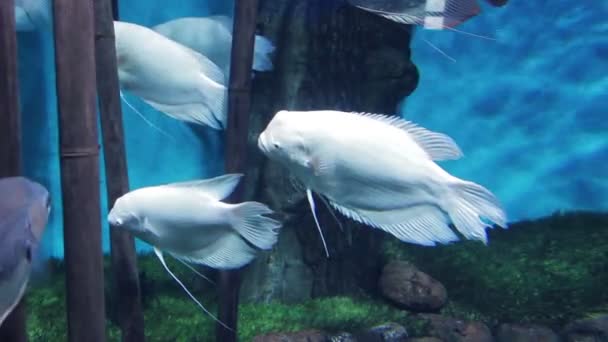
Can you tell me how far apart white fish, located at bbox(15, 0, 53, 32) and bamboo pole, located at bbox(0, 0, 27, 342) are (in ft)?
5.57

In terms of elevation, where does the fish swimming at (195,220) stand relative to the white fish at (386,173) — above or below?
below

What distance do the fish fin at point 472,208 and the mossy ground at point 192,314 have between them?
5.75 ft

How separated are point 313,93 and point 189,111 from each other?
1.10 metres

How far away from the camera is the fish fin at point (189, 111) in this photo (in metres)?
2.69

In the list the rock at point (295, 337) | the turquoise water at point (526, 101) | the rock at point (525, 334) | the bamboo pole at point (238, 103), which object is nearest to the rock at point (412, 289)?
the rock at point (525, 334)

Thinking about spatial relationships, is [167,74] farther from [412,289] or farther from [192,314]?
[412,289]

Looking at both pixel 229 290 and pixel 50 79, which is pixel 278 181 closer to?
pixel 229 290

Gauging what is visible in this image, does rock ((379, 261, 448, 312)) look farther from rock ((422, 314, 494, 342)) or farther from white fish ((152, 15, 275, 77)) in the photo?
white fish ((152, 15, 275, 77))

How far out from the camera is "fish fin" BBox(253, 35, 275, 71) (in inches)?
127

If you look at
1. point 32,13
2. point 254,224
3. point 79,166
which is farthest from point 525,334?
point 32,13

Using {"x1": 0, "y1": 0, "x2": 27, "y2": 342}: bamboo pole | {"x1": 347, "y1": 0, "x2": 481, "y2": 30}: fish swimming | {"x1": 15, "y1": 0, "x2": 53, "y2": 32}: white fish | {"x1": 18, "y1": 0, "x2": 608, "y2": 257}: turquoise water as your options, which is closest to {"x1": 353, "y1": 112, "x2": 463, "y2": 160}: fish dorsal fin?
{"x1": 347, "y1": 0, "x2": 481, "y2": 30}: fish swimming

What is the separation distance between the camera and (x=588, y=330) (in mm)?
3500

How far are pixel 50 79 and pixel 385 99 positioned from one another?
2.43 meters

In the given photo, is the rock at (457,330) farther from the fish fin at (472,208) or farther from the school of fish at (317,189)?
the fish fin at (472,208)
